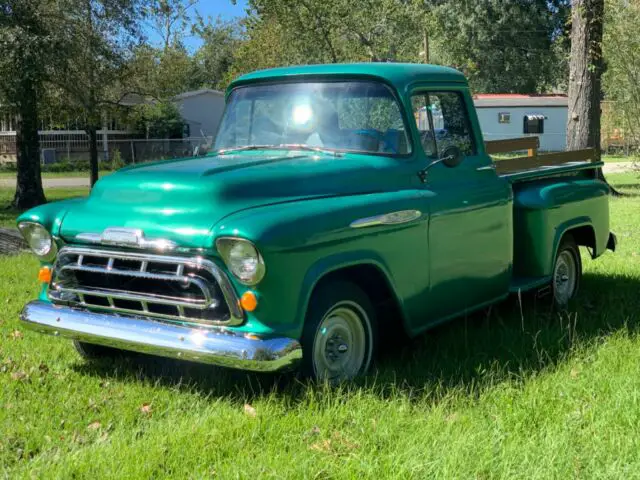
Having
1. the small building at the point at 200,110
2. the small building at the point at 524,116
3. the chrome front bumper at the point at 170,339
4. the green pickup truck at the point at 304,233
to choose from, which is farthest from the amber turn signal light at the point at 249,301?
the small building at the point at 200,110

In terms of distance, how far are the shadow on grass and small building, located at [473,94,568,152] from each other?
3657 centimetres

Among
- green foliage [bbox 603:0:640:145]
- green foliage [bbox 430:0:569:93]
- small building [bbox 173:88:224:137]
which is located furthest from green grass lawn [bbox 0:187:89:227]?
green foliage [bbox 430:0:569:93]

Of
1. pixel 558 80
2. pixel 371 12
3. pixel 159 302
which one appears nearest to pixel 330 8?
pixel 371 12

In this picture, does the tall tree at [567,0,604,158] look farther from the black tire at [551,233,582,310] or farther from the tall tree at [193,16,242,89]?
the tall tree at [193,16,242,89]

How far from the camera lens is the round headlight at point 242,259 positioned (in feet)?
13.0

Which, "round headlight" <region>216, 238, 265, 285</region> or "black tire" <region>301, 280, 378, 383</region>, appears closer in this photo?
"round headlight" <region>216, 238, 265, 285</region>

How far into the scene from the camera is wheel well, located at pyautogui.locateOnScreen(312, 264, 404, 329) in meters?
4.53

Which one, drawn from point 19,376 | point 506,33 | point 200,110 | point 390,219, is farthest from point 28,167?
point 506,33

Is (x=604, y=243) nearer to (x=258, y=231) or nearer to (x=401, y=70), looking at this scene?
(x=401, y=70)

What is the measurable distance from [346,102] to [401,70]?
0.47 metres

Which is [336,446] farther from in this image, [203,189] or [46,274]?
[46,274]

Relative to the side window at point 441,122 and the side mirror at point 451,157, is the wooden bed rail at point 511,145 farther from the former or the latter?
the side mirror at point 451,157

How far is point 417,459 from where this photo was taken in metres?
3.52

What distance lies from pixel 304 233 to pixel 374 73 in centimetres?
160
